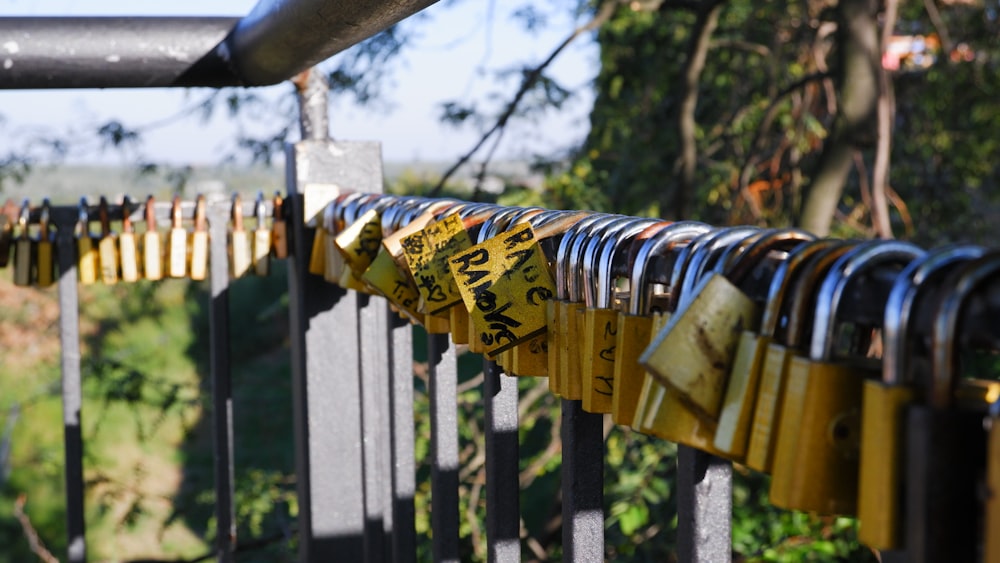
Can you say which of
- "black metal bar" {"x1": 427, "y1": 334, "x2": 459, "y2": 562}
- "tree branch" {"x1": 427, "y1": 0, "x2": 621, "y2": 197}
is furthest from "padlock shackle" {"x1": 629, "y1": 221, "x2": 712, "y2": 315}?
"tree branch" {"x1": 427, "y1": 0, "x2": 621, "y2": 197}

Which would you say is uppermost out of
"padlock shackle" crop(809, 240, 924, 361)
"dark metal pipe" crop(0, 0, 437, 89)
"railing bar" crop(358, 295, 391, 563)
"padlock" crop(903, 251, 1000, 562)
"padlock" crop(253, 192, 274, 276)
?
"dark metal pipe" crop(0, 0, 437, 89)

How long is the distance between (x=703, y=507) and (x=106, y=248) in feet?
5.23

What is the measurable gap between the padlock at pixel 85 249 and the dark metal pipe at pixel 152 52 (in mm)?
454

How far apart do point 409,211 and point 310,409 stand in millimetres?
747

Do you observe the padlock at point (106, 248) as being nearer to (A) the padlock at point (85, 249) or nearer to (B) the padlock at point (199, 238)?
(A) the padlock at point (85, 249)

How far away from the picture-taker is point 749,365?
578mm

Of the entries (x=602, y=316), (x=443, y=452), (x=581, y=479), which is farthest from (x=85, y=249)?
(x=602, y=316)

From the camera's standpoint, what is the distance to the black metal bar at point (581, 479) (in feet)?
2.94

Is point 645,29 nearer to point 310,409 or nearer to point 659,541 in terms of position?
point 659,541

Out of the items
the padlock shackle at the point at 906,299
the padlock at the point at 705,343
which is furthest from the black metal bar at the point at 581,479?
the padlock shackle at the point at 906,299

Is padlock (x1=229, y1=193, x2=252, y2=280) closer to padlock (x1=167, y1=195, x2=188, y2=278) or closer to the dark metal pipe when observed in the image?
padlock (x1=167, y1=195, x2=188, y2=278)

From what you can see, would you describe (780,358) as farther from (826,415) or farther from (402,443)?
(402,443)

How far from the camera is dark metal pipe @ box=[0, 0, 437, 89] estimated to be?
1367mm

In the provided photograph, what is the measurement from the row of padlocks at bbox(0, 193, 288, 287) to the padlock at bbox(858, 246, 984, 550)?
5.12 ft
